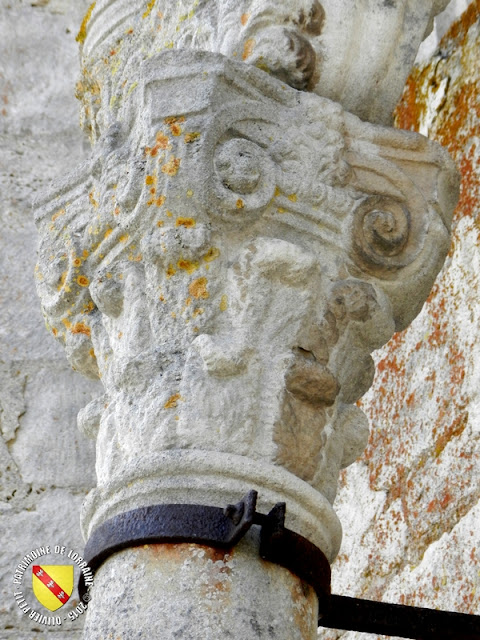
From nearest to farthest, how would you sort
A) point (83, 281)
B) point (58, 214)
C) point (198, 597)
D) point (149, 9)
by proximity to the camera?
point (198, 597), point (83, 281), point (58, 214), point (149, 9)

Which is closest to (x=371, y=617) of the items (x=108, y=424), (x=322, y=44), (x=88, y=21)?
(x=108, y=424)

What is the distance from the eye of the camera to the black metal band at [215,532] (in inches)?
50.1

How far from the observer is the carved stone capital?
4.53 feet

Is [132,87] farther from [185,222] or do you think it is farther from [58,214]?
[185,222]

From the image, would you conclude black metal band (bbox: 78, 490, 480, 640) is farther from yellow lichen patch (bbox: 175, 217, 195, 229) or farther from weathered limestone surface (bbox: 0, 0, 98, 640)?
weathered limestone surface (bbox: 0, 0, 98, 640)

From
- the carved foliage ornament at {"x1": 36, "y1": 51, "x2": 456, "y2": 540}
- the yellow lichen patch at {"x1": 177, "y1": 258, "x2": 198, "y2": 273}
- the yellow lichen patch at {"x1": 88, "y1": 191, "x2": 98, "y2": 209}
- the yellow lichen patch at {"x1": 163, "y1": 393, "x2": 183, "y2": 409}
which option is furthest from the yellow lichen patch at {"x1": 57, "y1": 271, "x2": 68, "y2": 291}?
the yellow lichen patch at {"x1": 163, "y1": 393, "x2": 183, "y2": 409}

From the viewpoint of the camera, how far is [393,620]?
4.59 feet

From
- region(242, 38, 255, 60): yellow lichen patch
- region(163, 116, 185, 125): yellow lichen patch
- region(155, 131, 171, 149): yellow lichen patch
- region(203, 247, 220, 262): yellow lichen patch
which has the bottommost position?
region(203, 247, 220, 262): yellow lichen patch

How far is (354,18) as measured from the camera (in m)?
1.71

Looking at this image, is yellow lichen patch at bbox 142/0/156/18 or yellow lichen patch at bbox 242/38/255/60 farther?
yellow lichen patch at bbox 142/0/156/18

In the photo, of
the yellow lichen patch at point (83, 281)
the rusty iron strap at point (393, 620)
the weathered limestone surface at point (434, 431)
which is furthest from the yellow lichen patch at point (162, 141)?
the weathered limestone surface at point (434, 431)

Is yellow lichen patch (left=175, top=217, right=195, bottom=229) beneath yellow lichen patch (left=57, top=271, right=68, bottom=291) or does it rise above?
above

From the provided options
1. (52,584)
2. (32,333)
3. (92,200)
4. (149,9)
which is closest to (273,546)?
(92,200)

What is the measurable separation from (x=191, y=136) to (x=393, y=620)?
0.66 m
